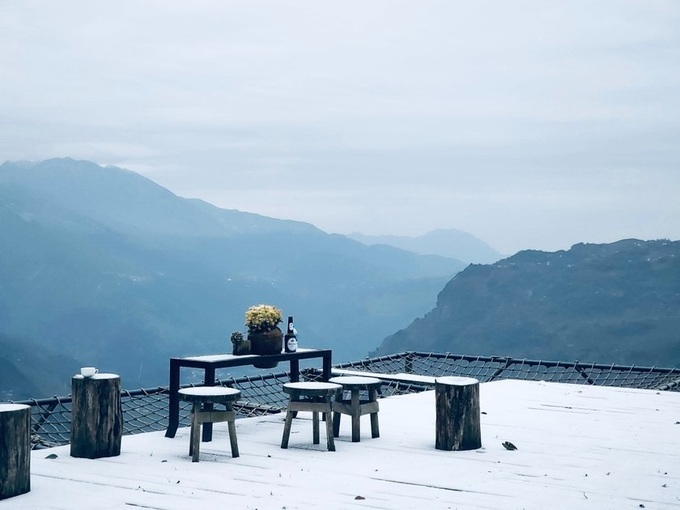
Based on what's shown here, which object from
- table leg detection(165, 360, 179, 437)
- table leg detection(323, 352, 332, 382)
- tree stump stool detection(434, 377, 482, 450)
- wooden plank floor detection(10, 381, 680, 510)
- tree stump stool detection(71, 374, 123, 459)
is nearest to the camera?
wooden plank floor detection(10, 381, 680, 510)

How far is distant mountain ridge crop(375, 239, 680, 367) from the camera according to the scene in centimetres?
8288

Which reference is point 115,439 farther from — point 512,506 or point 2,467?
point 512,506

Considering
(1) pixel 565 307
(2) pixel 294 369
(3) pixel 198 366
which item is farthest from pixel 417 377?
(1) pixel 565 307

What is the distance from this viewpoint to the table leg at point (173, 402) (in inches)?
235

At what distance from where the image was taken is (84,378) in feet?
16.9

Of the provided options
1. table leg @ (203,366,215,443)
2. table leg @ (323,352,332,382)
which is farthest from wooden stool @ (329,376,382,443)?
table leg @ (323,352,332,382)

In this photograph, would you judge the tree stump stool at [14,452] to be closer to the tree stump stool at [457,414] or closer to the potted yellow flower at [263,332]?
the potted yellow flower at [263,332]

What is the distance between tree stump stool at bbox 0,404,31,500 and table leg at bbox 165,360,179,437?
1.65m

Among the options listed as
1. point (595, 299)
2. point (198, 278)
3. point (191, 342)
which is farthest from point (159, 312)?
point (595, 299)

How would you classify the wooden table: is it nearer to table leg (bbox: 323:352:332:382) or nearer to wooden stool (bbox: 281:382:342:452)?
wooden stool (bbox: 281:382:342:452)

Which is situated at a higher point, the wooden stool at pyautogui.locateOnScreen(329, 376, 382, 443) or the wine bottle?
the wine bottle

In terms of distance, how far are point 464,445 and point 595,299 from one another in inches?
3541

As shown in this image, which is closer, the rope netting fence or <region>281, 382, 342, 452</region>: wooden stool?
<region>281, 382, 342, 452</region>: wooden stool

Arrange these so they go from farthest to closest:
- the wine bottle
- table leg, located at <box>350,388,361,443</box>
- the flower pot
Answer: the wine bottle → the flower pot → table leg, located at <box>350,388,361,443</box>
